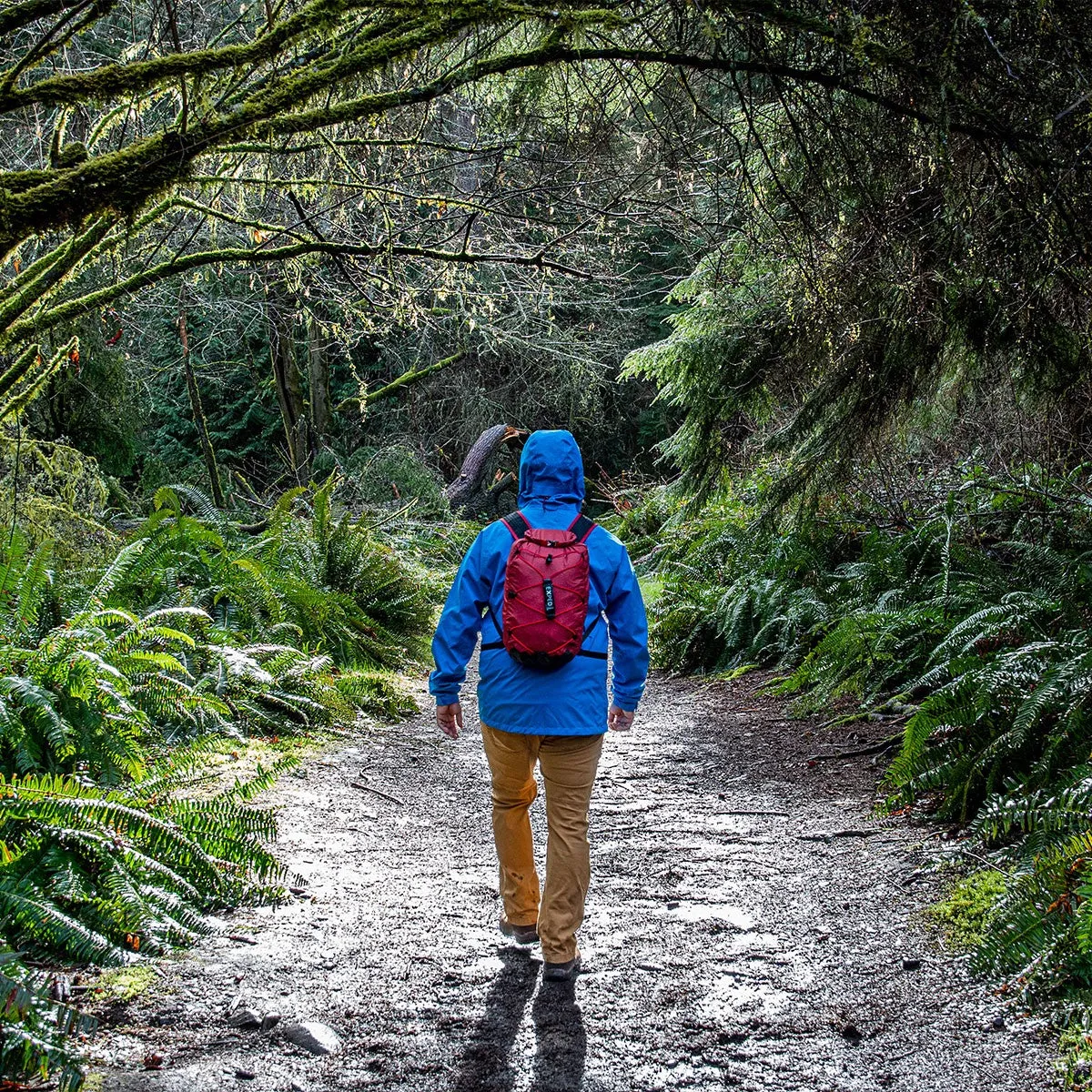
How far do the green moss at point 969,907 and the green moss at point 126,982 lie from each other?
2921 millimetres

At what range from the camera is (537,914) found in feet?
13.2

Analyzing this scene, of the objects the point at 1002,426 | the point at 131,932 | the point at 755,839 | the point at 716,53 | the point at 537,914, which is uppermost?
the point at 716,53

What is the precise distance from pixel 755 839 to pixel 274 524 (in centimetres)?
687

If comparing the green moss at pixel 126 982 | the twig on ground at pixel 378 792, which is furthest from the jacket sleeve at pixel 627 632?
the twig on ground at pixel 378 792

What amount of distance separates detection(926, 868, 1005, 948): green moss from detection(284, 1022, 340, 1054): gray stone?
2303mm

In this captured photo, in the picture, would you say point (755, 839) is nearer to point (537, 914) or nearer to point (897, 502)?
point (537, 914)

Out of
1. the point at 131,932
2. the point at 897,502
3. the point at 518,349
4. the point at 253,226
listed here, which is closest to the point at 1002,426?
the point at 897,502

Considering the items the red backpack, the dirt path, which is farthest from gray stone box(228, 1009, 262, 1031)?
the red backpack

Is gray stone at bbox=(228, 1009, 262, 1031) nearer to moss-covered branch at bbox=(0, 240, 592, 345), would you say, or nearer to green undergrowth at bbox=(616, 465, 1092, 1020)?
green undergrowth at bbox=(616, 465, 1092, 1020)

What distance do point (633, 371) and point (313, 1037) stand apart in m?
8.38

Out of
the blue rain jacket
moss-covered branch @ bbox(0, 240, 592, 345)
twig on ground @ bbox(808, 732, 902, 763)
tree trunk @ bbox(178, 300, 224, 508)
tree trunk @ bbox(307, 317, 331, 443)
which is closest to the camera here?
the blue rain jacket

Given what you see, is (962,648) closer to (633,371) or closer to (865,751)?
(865,751)

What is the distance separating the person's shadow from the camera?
2.93 metres

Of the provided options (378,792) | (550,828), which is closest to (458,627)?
(550,828)
